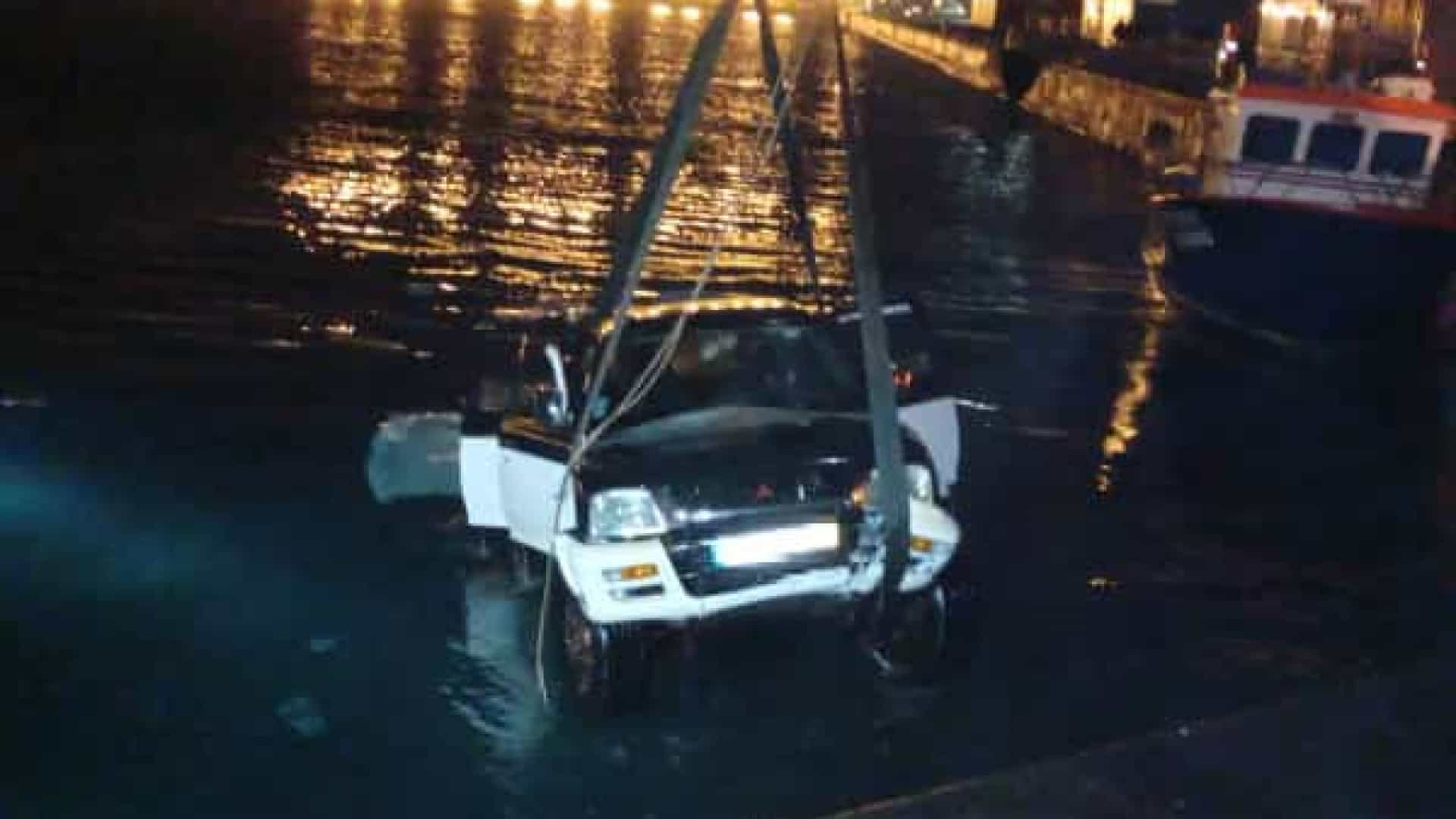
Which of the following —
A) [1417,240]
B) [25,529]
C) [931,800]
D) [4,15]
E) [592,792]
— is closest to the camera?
[931,800]

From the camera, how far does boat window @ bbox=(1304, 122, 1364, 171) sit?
776 inches

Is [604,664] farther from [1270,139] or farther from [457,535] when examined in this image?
[1270,139]

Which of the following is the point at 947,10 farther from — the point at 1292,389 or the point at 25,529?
the point at 25,529

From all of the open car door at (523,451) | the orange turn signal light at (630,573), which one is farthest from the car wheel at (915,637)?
the open car door at (523,451)

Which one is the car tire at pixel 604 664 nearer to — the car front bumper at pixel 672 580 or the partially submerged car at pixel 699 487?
the partially submerged car at pixel 699 487

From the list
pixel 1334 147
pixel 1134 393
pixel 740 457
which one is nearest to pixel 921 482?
pixel 740 457

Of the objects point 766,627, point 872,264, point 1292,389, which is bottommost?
point 1292,389

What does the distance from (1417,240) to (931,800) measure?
14.6 metres

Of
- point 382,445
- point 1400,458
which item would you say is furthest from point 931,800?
point 1400,458

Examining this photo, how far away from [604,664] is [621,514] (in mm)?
675

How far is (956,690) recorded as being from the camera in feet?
25.5

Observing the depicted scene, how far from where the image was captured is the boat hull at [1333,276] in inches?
725

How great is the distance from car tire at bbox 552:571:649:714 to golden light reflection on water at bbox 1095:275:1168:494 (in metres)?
5.36

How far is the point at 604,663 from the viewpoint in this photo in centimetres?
716
